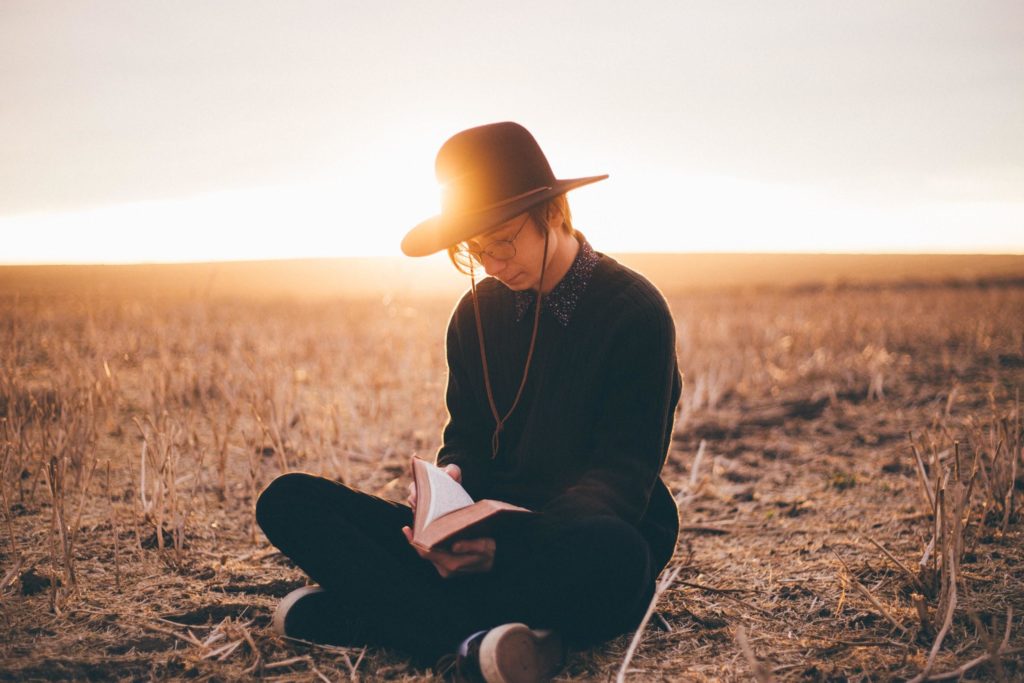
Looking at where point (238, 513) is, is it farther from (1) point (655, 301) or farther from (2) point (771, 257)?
(2) point (771, 257)

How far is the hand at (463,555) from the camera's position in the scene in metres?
1.70

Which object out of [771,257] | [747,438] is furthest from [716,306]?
[771,257]

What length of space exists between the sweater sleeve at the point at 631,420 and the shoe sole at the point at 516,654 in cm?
30

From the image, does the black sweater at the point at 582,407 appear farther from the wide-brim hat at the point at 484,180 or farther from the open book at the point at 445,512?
the wide-brim hat at the point at 484,180

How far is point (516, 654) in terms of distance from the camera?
66.4 inches

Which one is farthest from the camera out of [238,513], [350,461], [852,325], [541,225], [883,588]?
[852,325]

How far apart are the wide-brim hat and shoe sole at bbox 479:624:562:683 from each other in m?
1.03

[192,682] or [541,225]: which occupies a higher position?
[541,225]

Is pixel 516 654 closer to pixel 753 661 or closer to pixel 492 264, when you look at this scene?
pixel 753 661

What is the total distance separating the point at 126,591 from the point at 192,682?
68 centimetres

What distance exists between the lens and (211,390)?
4953 mm

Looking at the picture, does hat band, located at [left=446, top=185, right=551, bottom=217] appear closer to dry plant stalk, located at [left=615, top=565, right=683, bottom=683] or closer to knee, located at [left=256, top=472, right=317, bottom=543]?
knee, located at [left=256, top=472, right=317, bottom=543]

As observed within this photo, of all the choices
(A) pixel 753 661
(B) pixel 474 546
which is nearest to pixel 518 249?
(B) pixel 474 546

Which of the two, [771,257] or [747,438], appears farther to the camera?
[771,257]
